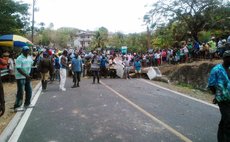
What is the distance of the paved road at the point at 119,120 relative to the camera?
297 inches

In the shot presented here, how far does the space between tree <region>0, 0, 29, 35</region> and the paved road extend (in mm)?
18224

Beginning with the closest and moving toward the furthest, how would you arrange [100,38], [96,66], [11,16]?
[96,66]
[11,16]
[100,38]

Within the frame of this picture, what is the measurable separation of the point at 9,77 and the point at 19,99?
10.9 meters

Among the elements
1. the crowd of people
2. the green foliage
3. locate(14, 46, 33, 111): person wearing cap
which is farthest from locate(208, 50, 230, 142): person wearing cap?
the green foliage

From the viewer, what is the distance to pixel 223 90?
6355mm

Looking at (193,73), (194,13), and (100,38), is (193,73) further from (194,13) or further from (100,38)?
(100,38)

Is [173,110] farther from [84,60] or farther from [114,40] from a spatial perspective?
[114,40]

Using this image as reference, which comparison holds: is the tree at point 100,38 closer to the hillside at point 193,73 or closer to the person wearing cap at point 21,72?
the hillside at point 193,73

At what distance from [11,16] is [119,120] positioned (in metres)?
24.4

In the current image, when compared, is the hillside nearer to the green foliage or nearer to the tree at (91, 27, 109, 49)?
the green foliage

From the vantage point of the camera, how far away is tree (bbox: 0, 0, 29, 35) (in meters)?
30.0

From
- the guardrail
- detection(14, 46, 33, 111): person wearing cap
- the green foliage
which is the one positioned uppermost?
the green foliage

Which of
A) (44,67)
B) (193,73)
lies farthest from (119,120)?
(193,73)

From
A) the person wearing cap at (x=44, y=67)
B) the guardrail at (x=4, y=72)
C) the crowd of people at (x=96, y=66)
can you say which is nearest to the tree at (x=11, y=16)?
the crowd of people at (x=96, y=66)
